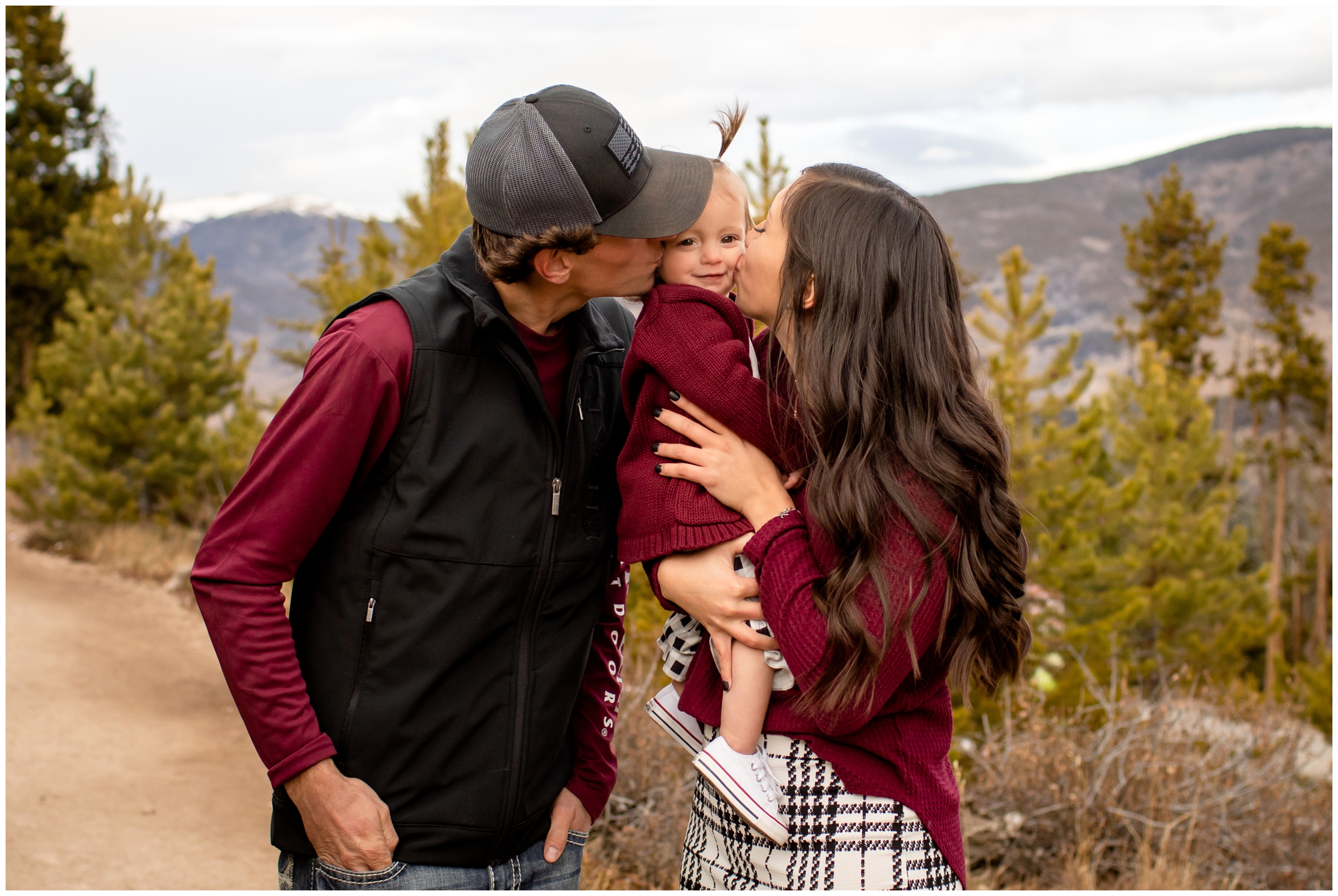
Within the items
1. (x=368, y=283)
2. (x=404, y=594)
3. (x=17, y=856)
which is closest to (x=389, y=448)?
(x=404, y=594)

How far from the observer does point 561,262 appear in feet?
6.52

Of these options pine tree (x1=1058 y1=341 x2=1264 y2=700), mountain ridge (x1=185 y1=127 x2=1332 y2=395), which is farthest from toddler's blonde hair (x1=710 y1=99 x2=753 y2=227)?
mountain ridge (x1=185 y1=127 x2=1332 y2=395)

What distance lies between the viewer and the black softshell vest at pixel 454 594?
190 centimetres

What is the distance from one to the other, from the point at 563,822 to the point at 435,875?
31cm

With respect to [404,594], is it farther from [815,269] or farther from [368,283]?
[368,283]

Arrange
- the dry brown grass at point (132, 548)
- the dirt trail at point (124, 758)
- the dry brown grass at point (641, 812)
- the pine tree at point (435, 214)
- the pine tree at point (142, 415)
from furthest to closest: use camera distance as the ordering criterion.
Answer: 1. the pine tree at point (142, 415)
2. the dry brown grass at point (132, 548)
3. the pine tree at point (435, 214)
4. the dirt trail at point (124, 758)
5. the dry brown grass at point (641, 812)

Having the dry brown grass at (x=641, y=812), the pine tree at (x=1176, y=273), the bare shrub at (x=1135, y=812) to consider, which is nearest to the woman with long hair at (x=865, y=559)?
the dry brown grass at (x=641, y=812)

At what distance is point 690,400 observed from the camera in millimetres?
2049

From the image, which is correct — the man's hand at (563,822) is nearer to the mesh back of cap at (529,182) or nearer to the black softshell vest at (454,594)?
the black softshell vest at (454,594)

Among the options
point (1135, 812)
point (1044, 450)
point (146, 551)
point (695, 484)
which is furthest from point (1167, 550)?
point (146, 551)

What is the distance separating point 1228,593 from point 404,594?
45.2 feet

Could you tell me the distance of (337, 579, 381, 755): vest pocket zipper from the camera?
6.23 feet

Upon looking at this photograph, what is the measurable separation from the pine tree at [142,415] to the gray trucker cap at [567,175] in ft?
35.3

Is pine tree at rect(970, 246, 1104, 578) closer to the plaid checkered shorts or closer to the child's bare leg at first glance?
the plaid checkered shorts
